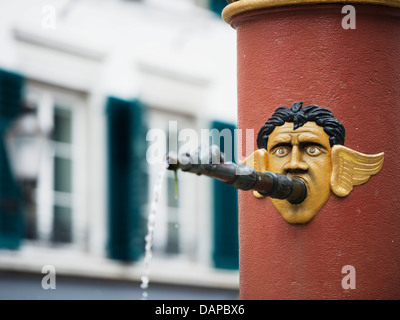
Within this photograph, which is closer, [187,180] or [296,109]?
[296,109]

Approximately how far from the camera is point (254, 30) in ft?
11.6

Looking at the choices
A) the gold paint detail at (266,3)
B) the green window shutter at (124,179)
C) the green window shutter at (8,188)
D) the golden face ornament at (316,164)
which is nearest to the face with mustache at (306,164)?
the golden face ornament at (316,164)

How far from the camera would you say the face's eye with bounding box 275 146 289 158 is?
3.38 m

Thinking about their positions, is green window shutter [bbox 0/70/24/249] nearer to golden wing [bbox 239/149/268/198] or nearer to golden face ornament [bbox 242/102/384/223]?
golden wing [bbox 239/149/268/198]

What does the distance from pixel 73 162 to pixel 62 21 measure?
1.38 meters

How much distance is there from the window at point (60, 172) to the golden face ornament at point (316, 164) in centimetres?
752

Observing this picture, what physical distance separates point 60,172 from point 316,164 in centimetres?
823

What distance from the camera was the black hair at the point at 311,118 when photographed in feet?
10.9

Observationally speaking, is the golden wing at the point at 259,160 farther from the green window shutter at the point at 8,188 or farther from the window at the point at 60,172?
the window at the point at 60,172

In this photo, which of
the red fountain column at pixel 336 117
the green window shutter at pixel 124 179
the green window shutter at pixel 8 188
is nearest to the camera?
the red fountain column at pixel 336 117

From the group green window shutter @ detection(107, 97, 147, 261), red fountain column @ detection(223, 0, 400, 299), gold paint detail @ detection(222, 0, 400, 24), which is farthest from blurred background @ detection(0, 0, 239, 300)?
red fountain column @ detection(223, 0, 400, 299)

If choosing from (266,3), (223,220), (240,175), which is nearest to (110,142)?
(223,220)
